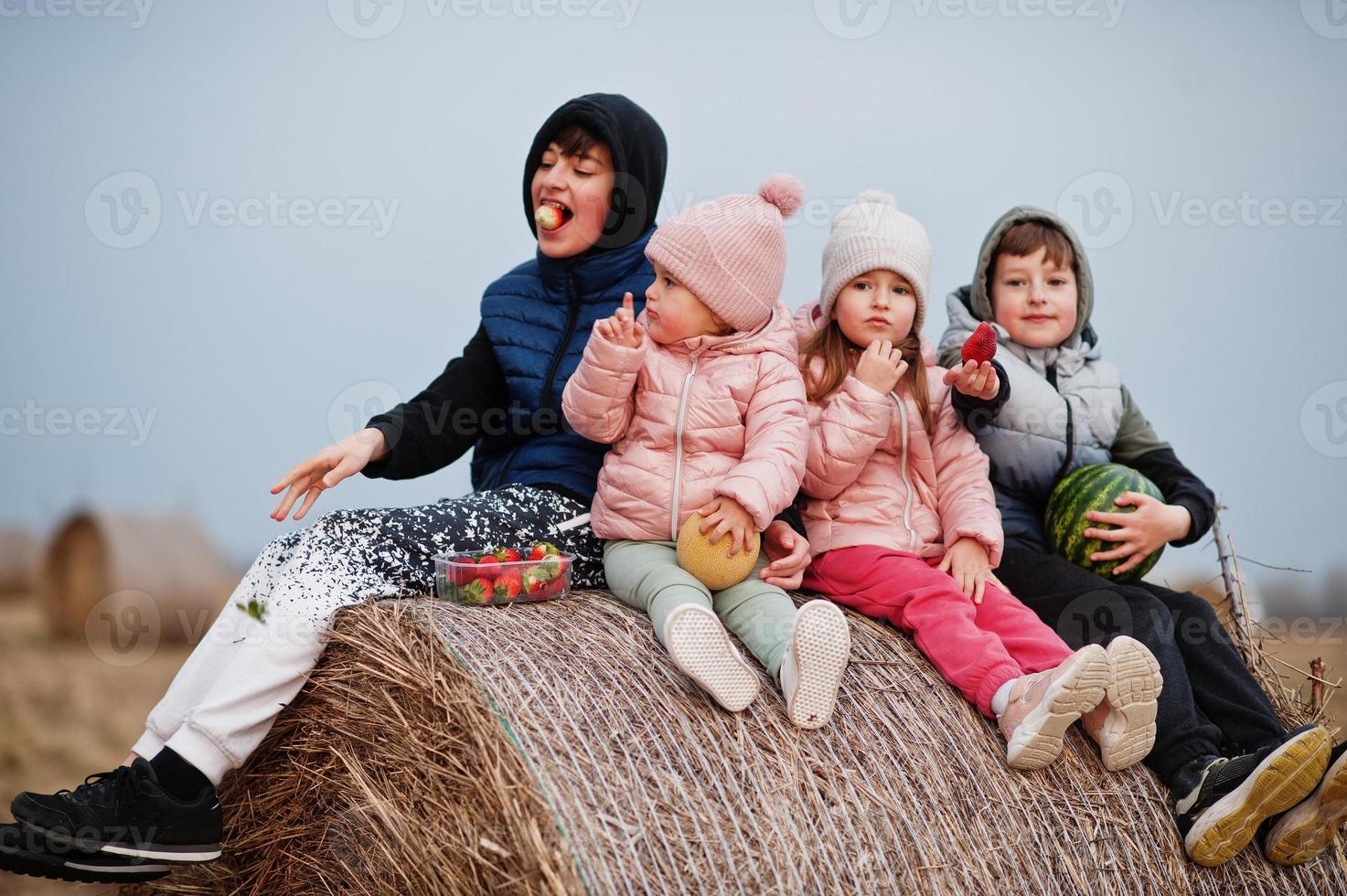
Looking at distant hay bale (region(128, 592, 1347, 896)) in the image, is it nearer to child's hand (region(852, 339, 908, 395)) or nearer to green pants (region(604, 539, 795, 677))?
green pants (region(604, 539, 795, 677))

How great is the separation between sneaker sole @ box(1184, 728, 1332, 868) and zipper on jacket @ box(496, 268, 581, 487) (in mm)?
1736

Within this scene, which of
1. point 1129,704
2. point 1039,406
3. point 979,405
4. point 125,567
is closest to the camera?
point 1129,704

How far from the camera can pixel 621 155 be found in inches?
114

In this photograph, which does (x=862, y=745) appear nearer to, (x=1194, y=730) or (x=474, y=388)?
(x=1194, y=730)

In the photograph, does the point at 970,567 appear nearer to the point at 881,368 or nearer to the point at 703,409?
the point at 881,368

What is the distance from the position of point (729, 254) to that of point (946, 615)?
899mm

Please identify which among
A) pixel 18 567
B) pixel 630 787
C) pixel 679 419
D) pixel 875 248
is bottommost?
pixel 18 567

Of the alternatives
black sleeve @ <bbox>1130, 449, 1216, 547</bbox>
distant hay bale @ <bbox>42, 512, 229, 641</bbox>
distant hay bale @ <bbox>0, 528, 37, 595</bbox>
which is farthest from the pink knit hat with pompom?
distant hay bale @ <bbox>0, 528, 37, 595</bbox>

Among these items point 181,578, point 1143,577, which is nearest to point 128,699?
point 181,578

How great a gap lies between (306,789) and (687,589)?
0.86 metres

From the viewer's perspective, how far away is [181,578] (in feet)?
14.6

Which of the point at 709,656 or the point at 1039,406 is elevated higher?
the point at 1039,406

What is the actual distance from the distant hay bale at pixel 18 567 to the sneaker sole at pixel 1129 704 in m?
4.00

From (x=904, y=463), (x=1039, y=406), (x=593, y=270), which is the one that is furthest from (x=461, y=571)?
(x=1039, y=406)
